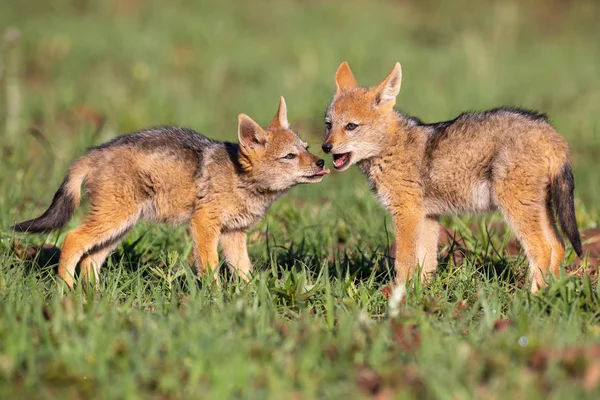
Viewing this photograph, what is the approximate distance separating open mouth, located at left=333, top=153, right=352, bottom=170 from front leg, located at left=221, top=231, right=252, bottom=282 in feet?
3.07

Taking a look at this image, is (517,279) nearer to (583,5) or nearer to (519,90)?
(519,90)

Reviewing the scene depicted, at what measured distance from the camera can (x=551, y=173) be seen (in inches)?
229

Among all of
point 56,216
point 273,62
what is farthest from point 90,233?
point 273,62

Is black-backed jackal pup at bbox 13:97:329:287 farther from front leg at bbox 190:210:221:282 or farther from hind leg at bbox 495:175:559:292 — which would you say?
hind leg at bbox 495:175:559:292

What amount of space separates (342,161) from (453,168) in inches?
36.1

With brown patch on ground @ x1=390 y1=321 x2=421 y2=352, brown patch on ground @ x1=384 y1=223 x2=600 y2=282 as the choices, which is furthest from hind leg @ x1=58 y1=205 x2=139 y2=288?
brown patch on ground @ x1=390 y1=321 x2=421 y2=352

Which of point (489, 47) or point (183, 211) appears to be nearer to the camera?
point (183, 211)

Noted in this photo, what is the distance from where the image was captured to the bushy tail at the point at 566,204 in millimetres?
5676

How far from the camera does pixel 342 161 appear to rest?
262 inches

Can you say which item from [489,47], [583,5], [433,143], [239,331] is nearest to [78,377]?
[239,331]

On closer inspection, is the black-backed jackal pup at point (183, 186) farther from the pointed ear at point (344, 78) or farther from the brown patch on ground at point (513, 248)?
the brown patch on ground at point (513, 248)

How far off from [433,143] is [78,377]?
3.37 meters

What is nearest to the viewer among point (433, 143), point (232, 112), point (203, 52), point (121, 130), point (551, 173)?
point (551, 173)

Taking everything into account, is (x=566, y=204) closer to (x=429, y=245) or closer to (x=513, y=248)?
(x=429, y=245)
